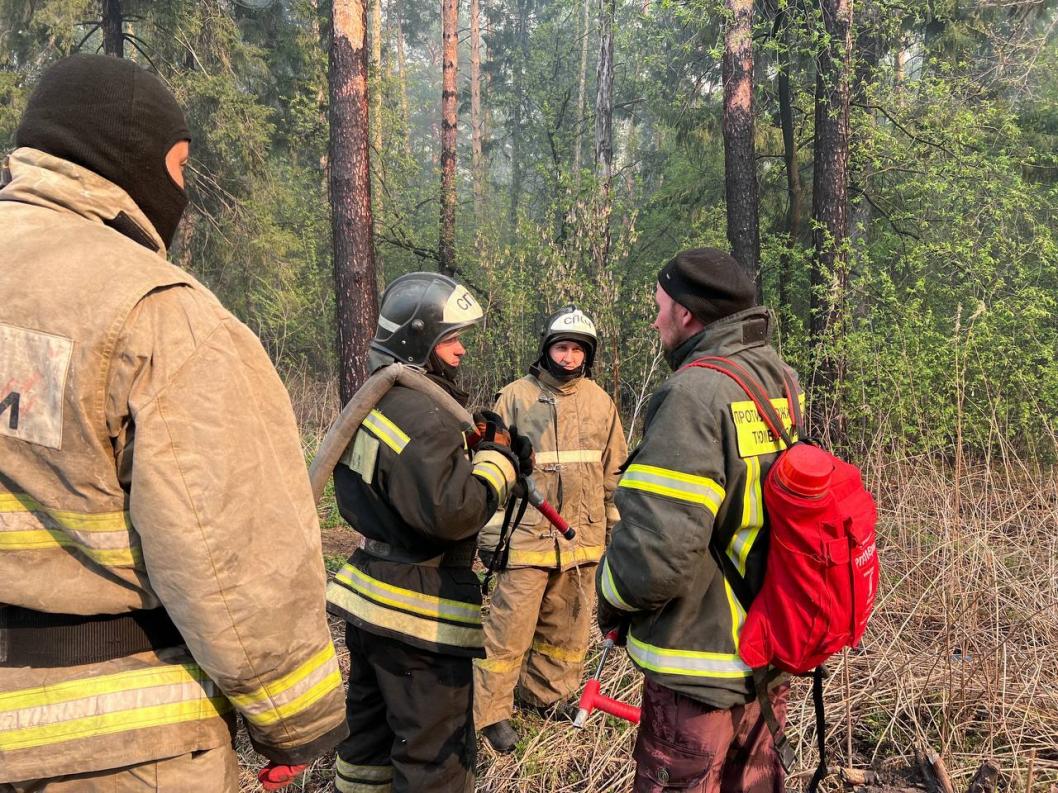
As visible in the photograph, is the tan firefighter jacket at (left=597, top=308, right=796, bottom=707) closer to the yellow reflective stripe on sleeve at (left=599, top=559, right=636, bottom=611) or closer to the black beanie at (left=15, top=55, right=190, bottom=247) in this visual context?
the yellow reflective stripe on sleeve at (left=599, top=559, right=636, bottom=611)

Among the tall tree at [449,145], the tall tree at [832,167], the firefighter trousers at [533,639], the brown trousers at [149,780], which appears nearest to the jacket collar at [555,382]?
the firefighter trousers at [533,639]

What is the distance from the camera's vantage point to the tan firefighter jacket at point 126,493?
1252 millimetres

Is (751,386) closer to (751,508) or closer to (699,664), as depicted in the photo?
(751,508)

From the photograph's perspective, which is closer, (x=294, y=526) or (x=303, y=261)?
(x=294, y=526)

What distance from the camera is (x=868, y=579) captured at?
1914 mm

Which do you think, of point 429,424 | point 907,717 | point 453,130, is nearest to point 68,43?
point 453,130

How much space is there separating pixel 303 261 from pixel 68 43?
4.54m

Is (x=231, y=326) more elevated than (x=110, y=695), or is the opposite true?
(x=231, y=326)

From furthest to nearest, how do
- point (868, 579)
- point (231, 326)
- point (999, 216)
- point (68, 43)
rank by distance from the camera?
1. point (68, 43)
2. point (999, 216)
3. point (868, 579)
4. point (231, 326)

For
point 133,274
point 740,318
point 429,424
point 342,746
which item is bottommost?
point 342,746

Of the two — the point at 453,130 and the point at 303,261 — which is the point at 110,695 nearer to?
the point at 303,261

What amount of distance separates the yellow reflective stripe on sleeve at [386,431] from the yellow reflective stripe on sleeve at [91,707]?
3.73ft

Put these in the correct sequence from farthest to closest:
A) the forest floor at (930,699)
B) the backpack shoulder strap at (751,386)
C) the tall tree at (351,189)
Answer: the tall tree at (351,189), the forest floor at (930,699), the backpack shoulder strap at (751,386)

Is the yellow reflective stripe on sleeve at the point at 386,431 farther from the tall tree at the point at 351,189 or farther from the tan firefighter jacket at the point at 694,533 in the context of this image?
the tall tree at the point at 351,189
